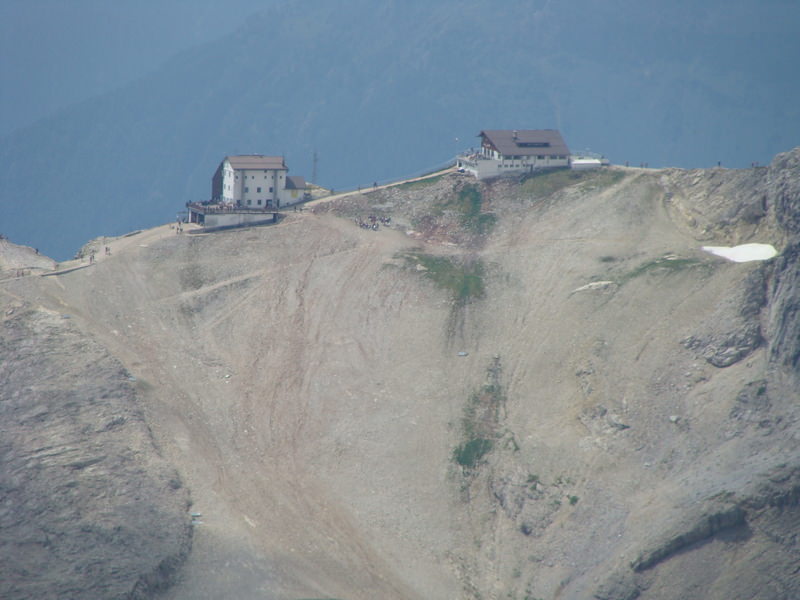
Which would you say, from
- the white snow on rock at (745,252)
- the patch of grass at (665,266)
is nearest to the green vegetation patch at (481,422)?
the patch of grass at (665,266)

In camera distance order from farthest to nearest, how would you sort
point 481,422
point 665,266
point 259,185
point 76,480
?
point 259,185 → point 665,266 → point 481,422 → point 76,480

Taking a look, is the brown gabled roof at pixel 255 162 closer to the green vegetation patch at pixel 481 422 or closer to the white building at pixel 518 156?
the white building at pixel 518 156

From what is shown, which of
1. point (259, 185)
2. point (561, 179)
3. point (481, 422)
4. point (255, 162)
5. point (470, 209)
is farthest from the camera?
point (255, 162)

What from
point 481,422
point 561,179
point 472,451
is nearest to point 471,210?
point 561,179

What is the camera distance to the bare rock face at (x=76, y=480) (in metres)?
57.3

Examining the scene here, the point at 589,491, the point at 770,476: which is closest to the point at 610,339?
the point at 589,491

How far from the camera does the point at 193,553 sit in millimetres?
61281

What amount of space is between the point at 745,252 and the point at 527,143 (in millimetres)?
34894

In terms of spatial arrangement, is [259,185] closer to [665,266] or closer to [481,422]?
[481,422]

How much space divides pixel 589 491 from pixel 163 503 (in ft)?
96.6

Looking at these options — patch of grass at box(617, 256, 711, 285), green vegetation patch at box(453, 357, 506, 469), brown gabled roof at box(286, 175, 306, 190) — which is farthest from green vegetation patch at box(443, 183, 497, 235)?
green vegetation patch at box(453, 357, 506, 469)

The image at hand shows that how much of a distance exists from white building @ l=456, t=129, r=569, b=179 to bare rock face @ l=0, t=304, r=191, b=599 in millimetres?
49810

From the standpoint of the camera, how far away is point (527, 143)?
111 m

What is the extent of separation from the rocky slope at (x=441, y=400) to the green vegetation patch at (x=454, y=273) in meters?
0.30
